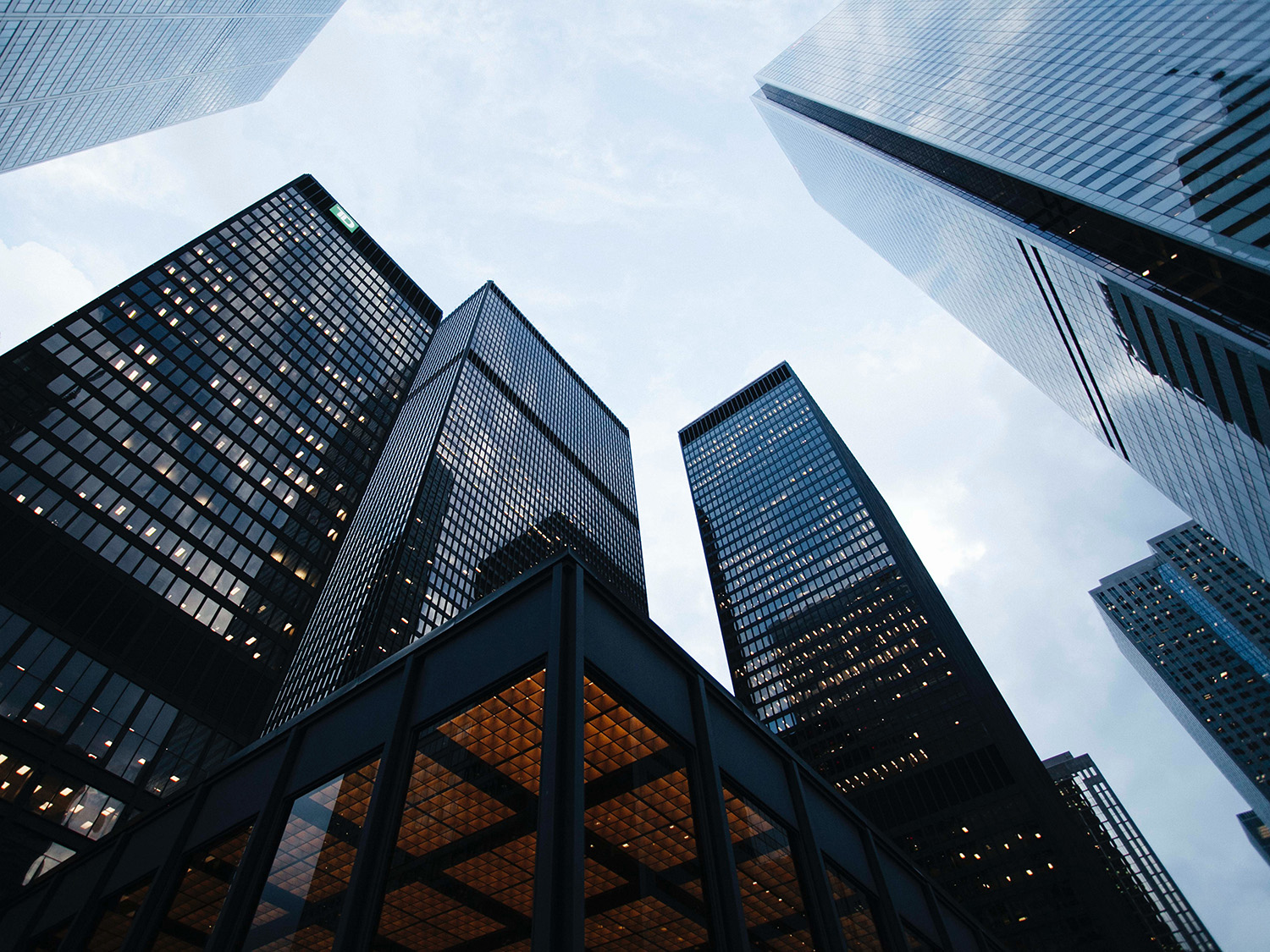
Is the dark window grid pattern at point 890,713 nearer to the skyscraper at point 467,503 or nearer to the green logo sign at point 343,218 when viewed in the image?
the skyscraper at point 467,503

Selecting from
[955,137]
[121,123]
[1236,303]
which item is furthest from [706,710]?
[121,123]

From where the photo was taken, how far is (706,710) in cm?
1553

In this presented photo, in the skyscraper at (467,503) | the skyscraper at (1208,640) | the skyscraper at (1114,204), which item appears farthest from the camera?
the skyscraper at (1208,640)

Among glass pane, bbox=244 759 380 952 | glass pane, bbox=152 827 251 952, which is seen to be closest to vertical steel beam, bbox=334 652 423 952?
glass pane, bbox=244 759 380 952

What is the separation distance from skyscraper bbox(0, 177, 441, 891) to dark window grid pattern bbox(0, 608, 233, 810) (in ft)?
0.43

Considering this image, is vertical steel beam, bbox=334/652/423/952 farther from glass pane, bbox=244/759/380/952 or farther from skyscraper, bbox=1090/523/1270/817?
skyscraper, bbox=1090/523/1270/817

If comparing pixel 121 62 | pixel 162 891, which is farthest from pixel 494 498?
pixel 162 891

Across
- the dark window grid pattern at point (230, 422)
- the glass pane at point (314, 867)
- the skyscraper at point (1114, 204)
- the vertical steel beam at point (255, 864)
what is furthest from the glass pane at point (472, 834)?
the dark window grid pattern at point (230, 422)

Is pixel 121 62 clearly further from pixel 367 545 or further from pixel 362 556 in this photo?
pixel 362 556

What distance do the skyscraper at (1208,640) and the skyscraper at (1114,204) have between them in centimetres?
10073

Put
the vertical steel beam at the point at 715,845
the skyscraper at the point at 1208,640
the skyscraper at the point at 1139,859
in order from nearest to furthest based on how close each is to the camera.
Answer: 1. the vertical steel beam at the point at 715,845
2. the skyscraper at the point at 1208,640
3. the skyscraper at the point at 1139,859

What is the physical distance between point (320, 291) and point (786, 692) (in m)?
109

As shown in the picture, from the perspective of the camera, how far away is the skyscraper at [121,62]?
244ft

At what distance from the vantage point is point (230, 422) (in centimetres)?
8294
